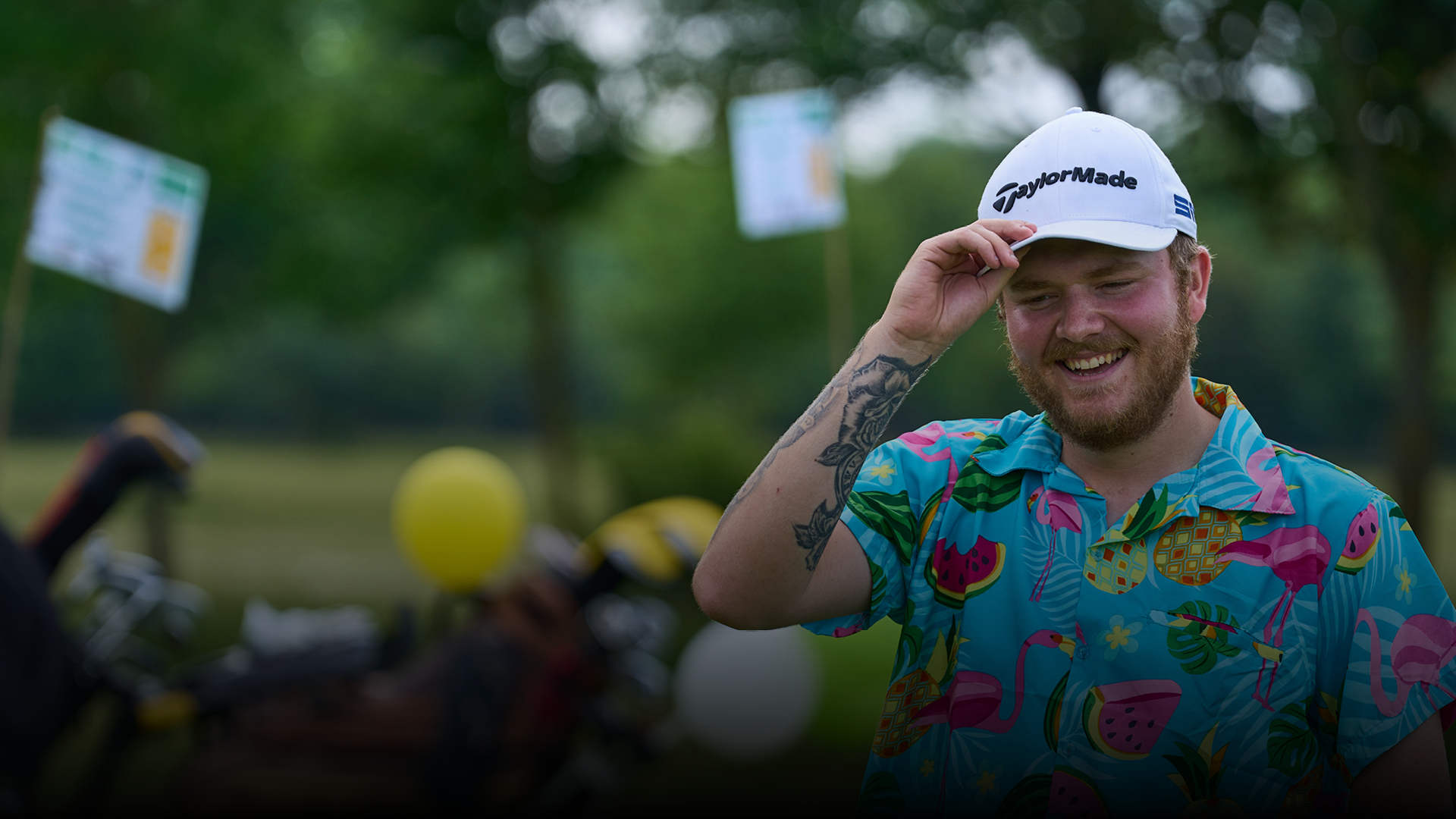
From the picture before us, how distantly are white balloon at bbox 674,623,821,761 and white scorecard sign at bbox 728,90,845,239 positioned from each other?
9.81 ft

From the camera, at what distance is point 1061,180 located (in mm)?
1724

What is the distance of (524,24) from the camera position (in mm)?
11477

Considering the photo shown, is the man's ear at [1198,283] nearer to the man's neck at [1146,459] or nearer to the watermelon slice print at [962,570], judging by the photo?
the man's neck at [1146,459]

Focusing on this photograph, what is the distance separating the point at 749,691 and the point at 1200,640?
12.7ft

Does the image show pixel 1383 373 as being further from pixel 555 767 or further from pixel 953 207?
pixel 555 767

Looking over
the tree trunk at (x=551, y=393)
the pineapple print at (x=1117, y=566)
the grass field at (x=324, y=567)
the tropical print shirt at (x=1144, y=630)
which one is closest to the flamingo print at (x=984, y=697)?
the tropical print shirt at (x=1144, y=630)

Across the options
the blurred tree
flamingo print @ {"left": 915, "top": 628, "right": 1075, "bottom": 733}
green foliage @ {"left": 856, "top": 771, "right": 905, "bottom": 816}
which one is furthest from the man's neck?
the blurred tree

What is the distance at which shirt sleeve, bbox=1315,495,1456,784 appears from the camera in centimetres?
151

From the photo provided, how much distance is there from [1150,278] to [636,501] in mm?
9376

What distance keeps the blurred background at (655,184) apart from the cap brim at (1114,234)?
4.04 metres

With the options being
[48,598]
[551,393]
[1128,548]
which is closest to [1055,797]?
[1128,548]

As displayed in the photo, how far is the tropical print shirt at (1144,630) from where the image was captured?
61.2 inches

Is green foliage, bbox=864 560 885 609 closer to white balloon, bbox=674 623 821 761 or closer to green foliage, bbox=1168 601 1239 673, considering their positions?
green foliage, bbox=1168 601 1239 673

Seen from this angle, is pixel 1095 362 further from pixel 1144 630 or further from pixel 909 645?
pixel 909 645
